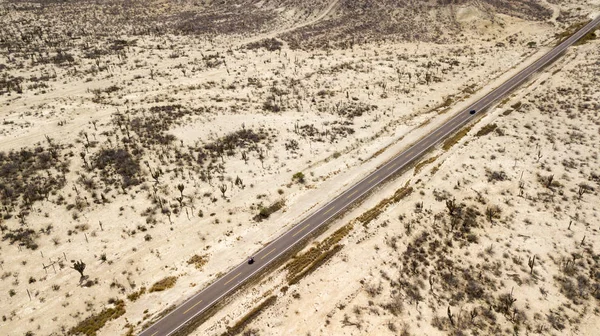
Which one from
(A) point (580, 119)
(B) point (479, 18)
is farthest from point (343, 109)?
(B) point (479, 18)

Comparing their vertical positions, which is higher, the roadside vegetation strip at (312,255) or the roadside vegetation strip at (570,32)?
the roadside vegetation strip at (570,32)

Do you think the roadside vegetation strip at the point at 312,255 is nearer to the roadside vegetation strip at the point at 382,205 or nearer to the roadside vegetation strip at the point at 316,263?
the roadside vegetation strip at the point at 316,263

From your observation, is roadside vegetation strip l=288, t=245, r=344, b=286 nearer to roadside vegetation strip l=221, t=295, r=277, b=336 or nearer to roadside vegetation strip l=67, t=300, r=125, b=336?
roadside vegetation strip l=221, t=295, r=277, b=336

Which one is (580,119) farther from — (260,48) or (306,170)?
(260,48)

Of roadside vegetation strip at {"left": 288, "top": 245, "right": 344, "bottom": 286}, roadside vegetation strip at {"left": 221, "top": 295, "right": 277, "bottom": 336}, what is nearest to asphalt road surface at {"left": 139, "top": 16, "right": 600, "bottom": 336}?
roadside vegetation strip at {"left": 221, "top": 295, "right": 277, "bottom": 336}

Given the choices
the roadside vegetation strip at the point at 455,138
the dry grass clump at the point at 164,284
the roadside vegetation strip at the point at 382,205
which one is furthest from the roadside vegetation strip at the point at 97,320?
the roadside vegetation strip at the point at 455,138

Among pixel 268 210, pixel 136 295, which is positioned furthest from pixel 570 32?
pixel 136 295
